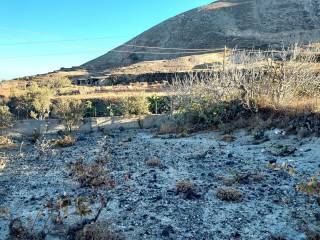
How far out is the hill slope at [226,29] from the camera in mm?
80625

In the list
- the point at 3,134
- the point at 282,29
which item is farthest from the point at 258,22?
the point at 3,134

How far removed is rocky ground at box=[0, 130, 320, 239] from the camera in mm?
7223

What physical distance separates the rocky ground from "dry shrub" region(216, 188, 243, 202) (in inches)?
0.8

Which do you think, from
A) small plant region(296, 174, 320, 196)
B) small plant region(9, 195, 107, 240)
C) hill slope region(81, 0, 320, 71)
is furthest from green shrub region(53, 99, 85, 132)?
hill slope region(81, 0, 320, 71)

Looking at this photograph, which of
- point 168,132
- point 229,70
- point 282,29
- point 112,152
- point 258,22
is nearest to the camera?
point 112,152

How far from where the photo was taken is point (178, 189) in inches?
358

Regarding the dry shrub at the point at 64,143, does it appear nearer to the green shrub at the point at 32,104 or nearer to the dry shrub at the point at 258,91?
the dry shrub at the point at 258,91

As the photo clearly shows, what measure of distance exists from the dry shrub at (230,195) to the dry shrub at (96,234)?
8.31 ft

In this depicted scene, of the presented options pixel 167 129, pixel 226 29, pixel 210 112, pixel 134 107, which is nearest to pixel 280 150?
pixel 210 112

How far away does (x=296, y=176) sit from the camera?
32.0ft

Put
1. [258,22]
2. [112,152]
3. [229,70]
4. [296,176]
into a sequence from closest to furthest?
[296,176] < [112,152] < [229,70] < [258,22]

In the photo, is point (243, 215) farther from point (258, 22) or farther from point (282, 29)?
point (258, 22)

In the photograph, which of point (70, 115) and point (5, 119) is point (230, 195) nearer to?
point (70, 115)

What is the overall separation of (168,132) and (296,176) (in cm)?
896
